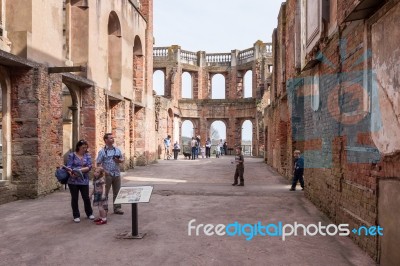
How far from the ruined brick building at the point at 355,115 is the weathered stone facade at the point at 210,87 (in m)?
19.5

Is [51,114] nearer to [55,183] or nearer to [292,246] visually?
[55,183]

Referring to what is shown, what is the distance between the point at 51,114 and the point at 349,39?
7.66 metres

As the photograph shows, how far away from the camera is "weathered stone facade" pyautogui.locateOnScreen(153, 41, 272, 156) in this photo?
98.1ft

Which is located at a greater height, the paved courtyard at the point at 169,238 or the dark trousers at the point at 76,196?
the dark trousers at the point at 76,196

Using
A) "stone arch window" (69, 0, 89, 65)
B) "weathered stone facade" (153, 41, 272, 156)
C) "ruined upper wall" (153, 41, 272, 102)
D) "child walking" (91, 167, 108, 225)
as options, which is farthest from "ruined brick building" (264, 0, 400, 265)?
"ruined upper wall" (153, 41, 272, 102)

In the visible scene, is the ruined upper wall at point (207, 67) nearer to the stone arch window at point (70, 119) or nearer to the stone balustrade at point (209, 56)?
the stone balustrade at point (209, 56)

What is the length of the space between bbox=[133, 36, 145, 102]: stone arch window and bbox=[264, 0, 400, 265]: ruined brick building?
35.5ft

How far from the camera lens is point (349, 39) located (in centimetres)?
532

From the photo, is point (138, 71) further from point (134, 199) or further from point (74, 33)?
point (134, 199)

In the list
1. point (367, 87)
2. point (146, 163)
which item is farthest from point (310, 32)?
point (146, 163)

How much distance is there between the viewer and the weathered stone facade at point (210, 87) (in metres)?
29.9

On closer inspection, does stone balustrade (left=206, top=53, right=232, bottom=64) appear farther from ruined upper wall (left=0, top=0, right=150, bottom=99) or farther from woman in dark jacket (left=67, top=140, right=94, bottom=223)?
woman in dark jacket (left=67, top=140, right=94, bottom=223)

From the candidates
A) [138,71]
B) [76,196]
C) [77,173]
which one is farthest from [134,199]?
[138,71]

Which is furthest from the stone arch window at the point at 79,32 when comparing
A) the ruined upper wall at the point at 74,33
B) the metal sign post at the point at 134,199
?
the metal sign post at the point at 134,199
